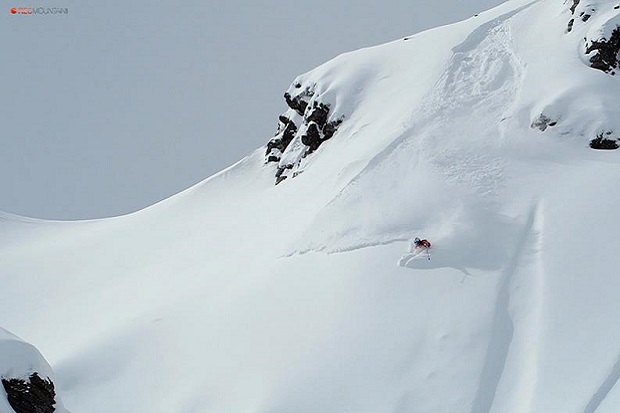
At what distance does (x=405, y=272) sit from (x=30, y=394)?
10648mm

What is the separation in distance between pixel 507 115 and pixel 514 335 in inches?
472

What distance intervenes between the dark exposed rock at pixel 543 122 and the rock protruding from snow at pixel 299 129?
11.8m

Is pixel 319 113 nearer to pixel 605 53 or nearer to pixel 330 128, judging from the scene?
pixel 330 128

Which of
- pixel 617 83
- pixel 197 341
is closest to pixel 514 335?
pixel 197 341

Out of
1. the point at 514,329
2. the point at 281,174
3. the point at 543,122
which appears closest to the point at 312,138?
the point at 281,174

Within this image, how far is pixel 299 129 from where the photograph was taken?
125ft

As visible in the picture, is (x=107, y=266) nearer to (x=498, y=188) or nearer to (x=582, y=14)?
(x=498, y=188)

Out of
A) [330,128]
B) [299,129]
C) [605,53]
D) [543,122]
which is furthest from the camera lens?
[299,129]

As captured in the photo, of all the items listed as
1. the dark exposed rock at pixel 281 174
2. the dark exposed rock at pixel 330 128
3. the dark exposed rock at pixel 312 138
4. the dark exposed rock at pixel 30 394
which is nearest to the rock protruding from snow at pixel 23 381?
the dark exposed rock at pixel 30 394

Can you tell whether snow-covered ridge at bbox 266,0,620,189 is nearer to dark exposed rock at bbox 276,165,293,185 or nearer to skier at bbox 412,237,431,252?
dark exposed rock at bbox 276,165,293,185

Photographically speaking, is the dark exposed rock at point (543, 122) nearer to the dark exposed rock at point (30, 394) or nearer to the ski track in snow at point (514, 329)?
the ski track in snow at point (514, 329)

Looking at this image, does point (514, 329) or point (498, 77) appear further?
point (498, 77)

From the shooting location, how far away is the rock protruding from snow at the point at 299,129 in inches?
1353

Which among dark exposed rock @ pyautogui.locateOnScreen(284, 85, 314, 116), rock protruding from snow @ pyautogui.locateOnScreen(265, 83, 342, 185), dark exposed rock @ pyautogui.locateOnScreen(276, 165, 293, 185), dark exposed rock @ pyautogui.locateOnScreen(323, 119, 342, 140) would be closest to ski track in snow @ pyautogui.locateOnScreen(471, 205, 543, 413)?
dark exposed rock @ pyautogui.locateOnScreen(323, 119, 342, 140)
